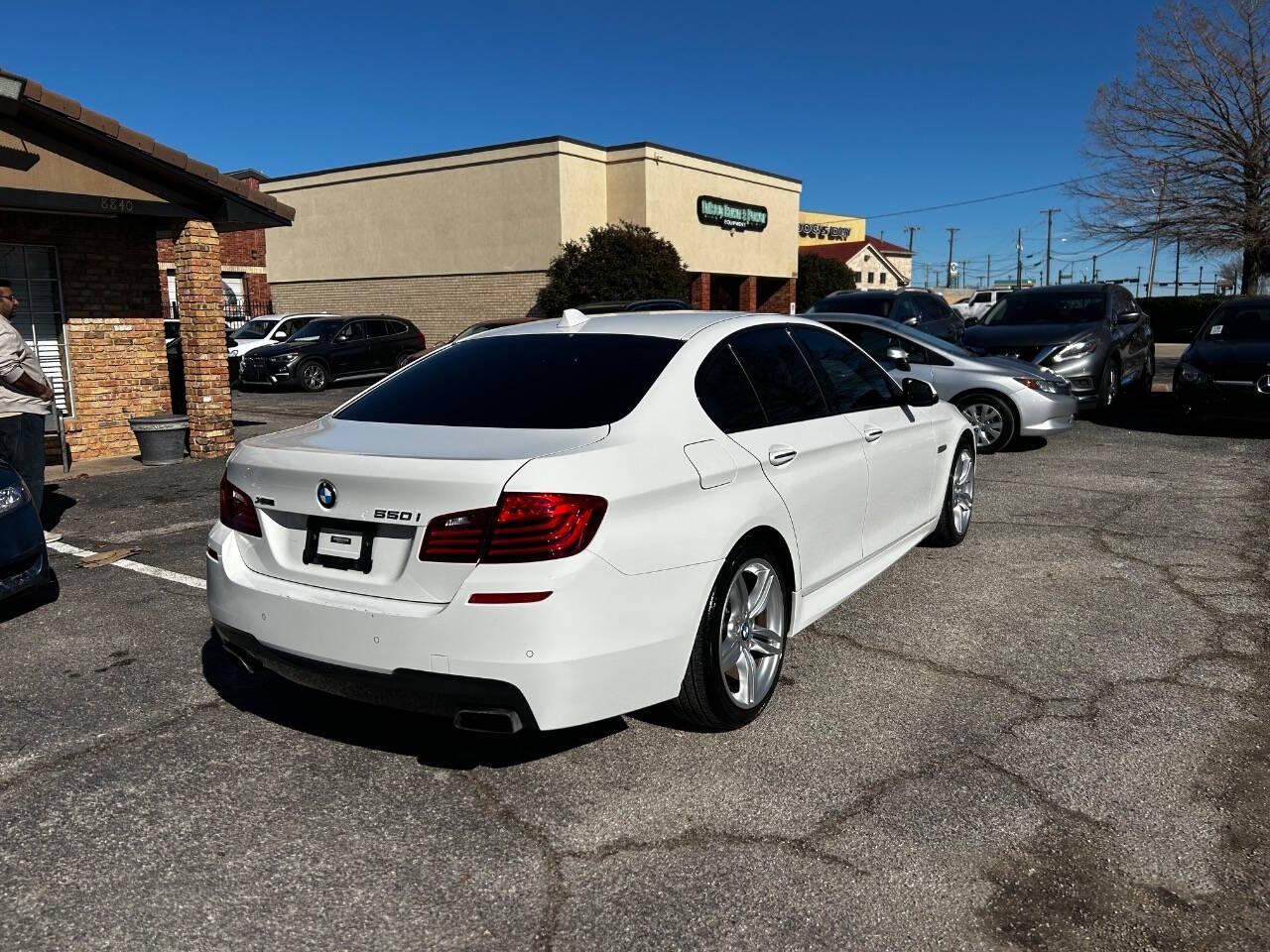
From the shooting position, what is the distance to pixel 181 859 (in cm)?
291

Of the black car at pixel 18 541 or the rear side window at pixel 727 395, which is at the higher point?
the rear side window at pixel 727 395

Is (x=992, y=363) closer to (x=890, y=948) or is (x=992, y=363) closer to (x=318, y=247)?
(x=890, y=948)

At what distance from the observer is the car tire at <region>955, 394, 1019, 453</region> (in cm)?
1005

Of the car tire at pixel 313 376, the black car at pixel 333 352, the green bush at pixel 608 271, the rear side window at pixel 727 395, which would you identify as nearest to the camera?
the rear side window at pixel 727 395

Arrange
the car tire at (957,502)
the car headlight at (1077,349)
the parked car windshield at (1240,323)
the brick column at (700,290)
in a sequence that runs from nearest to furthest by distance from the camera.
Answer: the car tire at (957,502) < the parked car windshield at (1240,323) < the car headlight at (1077,349) < the brick column at (700,290)

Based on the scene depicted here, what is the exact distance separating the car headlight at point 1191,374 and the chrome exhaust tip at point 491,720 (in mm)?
10348

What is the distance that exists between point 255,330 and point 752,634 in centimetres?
2209

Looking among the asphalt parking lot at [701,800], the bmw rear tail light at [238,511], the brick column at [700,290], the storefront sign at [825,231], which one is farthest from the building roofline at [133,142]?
the storefront sign at [825,231]

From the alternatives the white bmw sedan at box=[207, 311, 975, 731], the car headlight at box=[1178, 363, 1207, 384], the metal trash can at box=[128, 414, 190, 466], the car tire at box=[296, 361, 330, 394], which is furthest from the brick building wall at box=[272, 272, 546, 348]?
the white bmw sedan at box=[207, 311, 975, 731]

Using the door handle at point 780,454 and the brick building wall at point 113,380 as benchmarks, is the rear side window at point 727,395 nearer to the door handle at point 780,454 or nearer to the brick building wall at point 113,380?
the door handle at point 780,454

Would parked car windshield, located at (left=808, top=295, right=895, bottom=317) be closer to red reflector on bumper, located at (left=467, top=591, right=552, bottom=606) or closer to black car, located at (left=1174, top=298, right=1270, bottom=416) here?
black car, located at (left=1174, top=298, right=1270, bottom=416)

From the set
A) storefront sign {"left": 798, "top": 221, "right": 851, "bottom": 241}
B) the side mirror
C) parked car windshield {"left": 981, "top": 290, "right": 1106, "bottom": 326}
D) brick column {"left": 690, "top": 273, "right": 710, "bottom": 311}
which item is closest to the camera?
the side mirror

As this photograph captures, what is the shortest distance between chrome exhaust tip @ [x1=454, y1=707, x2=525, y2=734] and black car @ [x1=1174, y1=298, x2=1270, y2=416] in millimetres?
10171

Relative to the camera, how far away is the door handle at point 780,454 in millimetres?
3793
